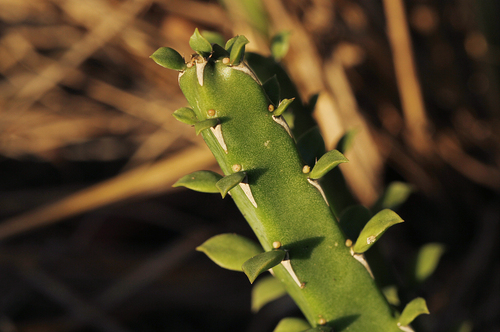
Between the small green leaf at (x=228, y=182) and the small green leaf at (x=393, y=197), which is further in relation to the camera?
the small green leaf at (x=393, y=197)

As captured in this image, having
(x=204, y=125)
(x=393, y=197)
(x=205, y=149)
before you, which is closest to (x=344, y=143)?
(x=393, y=197)

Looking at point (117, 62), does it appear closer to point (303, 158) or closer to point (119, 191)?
point (119, 191)

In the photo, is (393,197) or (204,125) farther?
(393,197)

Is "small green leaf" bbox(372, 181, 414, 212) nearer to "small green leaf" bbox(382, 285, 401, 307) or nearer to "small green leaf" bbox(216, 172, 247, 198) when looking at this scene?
"small green leaf" bbox(382, 285, 401, 307)

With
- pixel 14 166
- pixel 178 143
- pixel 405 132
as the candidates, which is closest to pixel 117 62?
pixel 178 143

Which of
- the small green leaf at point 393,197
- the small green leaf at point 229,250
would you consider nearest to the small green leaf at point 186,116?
the small green leaf at point 229,250

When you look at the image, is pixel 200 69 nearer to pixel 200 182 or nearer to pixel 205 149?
pixel 200 182

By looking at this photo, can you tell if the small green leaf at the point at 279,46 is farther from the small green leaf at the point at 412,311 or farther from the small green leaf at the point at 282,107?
the small green leaf at the point at 412,311
